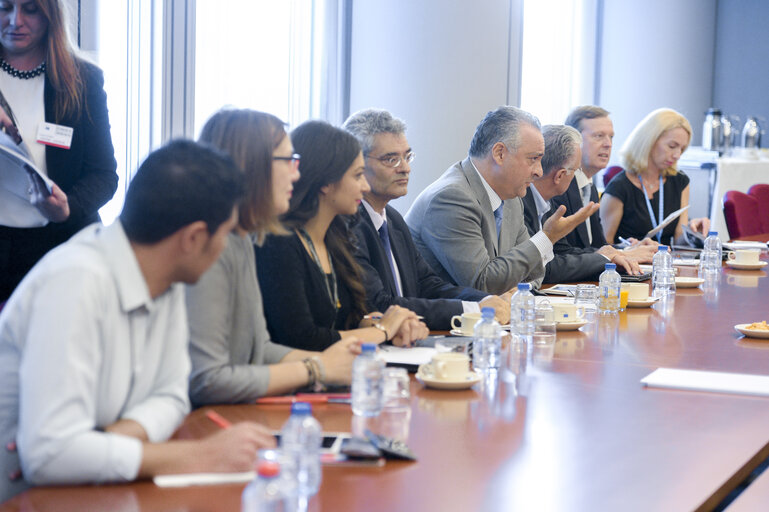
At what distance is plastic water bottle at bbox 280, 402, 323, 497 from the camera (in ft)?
4.66

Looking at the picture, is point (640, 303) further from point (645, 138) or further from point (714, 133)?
point (714, 133)

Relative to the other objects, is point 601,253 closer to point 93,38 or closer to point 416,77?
point 416,77

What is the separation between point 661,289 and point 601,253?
1.95ft

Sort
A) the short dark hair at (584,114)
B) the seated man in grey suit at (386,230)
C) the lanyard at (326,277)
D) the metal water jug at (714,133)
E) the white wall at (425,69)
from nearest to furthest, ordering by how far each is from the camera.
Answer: the lanyard at (326,277), the seated man in grey suit at (386,230), the short dark hair at (584,114), the white wall at (425,69), the metal water jug at (714,133)

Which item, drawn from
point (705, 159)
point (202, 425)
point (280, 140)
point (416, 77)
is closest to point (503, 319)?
point (280, 140)

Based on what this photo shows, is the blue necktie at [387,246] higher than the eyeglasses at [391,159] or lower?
lower

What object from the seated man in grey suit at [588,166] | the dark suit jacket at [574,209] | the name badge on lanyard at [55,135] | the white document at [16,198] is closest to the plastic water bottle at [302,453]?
the white document at [16,198]

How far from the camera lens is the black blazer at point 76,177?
2953 millimetres

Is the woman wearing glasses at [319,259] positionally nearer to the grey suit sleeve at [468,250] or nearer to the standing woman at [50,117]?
the standing woman at [50,117]

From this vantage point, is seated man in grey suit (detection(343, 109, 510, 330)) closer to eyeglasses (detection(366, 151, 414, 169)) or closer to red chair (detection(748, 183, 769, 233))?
eyeglasses (detection(366, 151, 414, 169))

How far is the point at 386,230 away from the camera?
335 centimetres

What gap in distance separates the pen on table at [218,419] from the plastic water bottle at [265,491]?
1.70 feet

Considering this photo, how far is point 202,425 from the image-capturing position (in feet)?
5.93

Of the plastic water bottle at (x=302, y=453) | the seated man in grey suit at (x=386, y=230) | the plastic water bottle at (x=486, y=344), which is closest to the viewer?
the plastic water bottle at (x=302, y=453)
